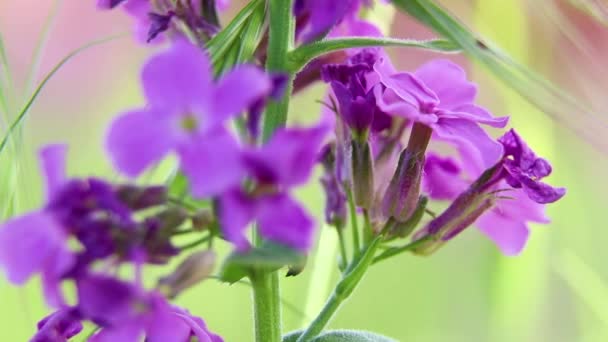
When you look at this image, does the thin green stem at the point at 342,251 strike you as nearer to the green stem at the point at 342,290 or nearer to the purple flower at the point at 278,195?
the green stem at the point at 342,290

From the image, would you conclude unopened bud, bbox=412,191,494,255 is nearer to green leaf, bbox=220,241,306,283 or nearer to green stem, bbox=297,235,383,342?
green stem, bbox=297,235,383,342

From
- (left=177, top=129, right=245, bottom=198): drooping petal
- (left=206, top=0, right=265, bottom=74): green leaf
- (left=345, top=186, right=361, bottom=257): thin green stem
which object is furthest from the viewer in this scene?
(left=345, top=186, right=361, bottom=257): thin green stem

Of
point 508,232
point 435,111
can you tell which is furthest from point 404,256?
Result: point 435,111

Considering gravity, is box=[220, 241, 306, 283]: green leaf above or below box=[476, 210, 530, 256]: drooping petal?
above

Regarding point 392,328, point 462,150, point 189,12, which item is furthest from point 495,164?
point 392,328

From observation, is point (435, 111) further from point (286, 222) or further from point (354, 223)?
point (286, 222)

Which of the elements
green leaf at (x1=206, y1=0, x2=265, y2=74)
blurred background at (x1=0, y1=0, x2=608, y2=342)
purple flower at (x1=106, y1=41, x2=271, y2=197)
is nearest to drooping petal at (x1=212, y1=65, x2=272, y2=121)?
purple flower at (x1=106, y1=41, x2=271, y2=197)

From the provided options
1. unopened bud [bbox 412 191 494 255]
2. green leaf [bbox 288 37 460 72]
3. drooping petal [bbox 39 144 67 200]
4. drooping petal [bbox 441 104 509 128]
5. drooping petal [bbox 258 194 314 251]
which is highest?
drooping petal [bbox 39 144 67 200]
